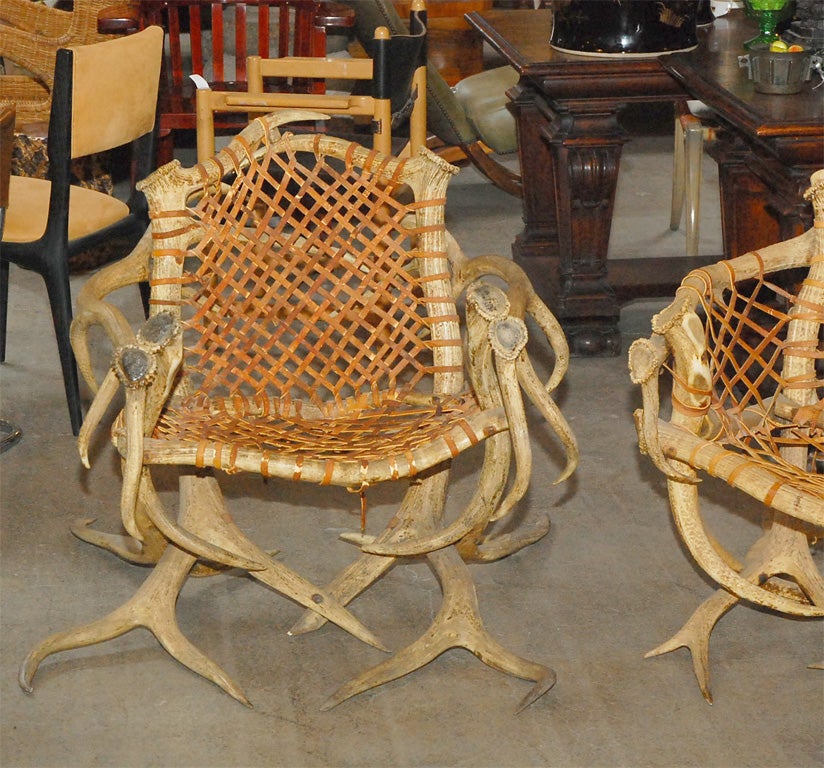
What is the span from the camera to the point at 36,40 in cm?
486

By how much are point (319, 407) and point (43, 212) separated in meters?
1.22

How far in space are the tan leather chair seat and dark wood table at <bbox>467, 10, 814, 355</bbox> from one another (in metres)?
1.18

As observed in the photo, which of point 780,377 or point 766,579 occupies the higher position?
point 780,377

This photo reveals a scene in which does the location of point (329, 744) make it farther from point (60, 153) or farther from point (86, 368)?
point (60, 153)

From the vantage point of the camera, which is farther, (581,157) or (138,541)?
(581,157)

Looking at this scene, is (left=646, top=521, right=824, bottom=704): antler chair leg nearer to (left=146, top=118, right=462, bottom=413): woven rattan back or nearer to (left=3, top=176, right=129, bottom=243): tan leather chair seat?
(left=146, top=118, right=462, bottom=413): woven rattan back

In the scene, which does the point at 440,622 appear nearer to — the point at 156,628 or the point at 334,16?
the point at 156,628

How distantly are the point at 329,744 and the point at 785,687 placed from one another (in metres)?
0.84

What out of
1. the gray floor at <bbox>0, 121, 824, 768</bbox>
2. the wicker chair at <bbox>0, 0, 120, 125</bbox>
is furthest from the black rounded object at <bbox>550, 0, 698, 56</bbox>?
the wicker chair at <bbox>0, 0, 120, 125</bbox>

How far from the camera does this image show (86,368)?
7.58 ft

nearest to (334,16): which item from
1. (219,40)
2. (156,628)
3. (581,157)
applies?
(219,40)

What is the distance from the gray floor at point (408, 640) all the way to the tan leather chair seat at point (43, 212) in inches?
20.8

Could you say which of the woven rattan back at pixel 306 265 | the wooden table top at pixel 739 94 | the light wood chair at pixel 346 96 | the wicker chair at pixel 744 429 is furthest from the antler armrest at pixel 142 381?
the wooden table top at pixel 739 94

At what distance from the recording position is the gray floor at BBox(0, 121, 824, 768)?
6.90 feet
